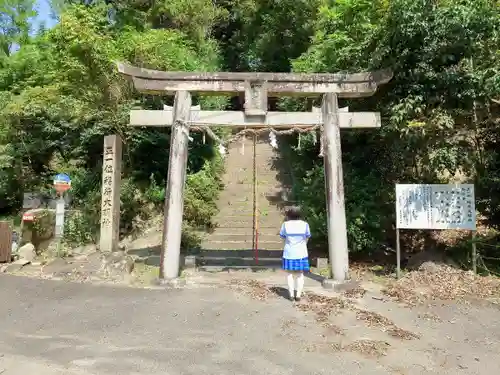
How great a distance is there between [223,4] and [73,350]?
2442 cm

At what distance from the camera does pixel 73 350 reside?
4.43 meters

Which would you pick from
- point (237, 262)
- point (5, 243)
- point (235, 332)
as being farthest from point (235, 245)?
point (235, 332)

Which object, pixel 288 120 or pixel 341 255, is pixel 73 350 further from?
pixel 288 120

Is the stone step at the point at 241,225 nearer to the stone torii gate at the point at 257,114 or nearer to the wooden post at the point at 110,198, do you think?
the wooden post at the point at 110,198

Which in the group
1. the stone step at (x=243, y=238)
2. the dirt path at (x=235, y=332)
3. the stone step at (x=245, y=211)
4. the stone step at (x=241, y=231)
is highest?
A: the stone step at (x=245, y=211)

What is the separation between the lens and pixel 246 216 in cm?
1233

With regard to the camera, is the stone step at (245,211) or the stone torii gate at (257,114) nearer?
the stone torii gate at (257,114)

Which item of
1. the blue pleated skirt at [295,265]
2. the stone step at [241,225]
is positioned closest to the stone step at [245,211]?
the stone step at [241,225]

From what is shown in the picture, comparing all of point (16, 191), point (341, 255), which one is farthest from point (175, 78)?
point (16, 191)

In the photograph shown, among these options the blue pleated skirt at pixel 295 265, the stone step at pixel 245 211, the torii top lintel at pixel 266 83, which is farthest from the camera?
the stone step at pixel 245 211

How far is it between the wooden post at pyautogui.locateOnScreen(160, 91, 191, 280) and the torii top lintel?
30cm

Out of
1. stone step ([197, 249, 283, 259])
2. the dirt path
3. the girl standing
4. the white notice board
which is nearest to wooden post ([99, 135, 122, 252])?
stone step ([197, 249, 283, 259])

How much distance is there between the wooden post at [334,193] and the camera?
24.5ft

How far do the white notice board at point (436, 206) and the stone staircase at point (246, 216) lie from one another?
10.2 feet
